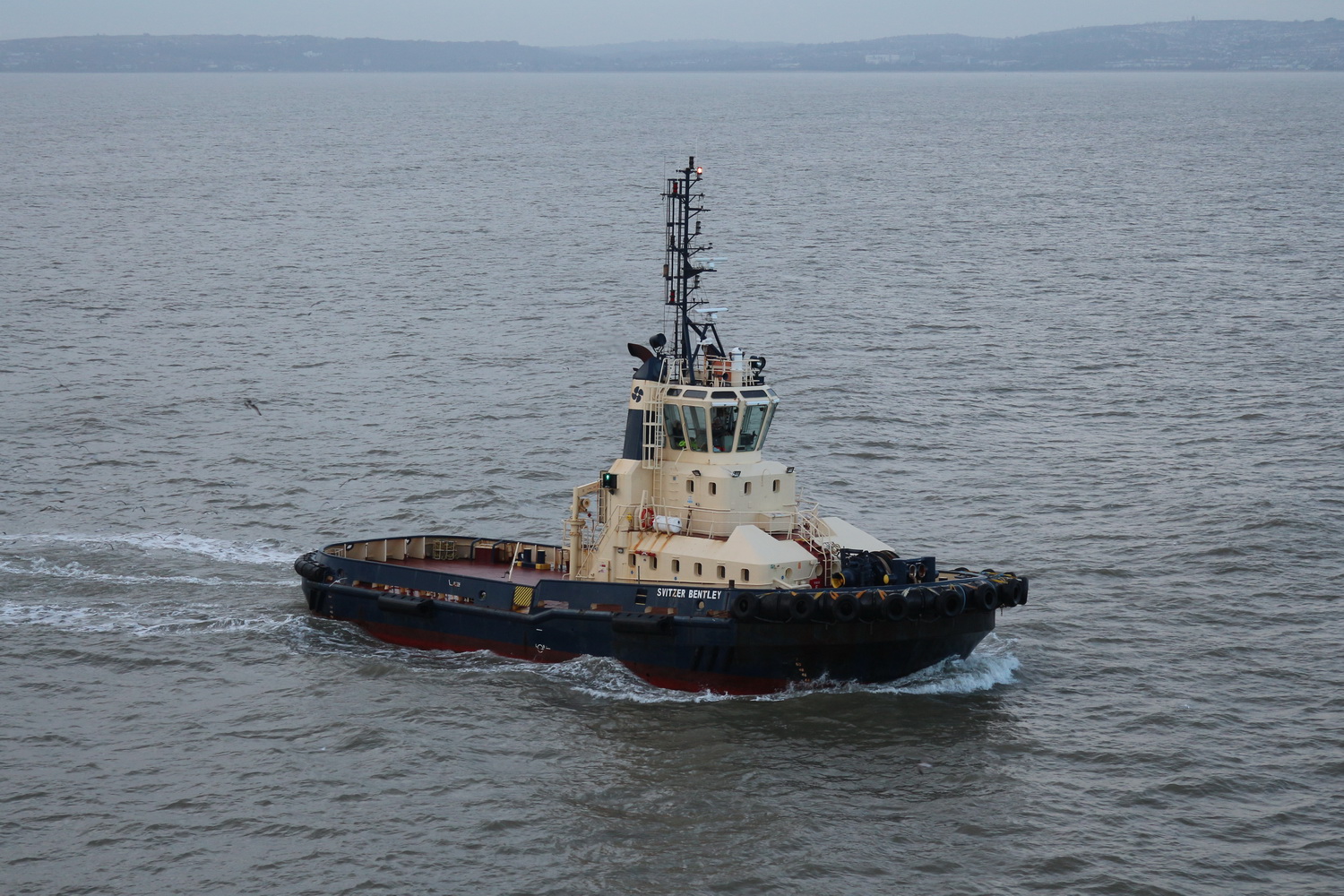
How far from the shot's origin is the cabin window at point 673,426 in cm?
2331

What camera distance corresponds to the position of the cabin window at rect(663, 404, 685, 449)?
76.5ft

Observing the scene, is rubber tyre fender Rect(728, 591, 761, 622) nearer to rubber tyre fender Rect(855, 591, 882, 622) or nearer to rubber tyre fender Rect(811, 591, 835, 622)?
rubber tyre fender Rect(811, 591, 835, 622)

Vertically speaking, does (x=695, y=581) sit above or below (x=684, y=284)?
below

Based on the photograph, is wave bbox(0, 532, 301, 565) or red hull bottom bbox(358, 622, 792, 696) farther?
wave bbox(0, 532, 301, 565)

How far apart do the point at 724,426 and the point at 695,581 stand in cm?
241

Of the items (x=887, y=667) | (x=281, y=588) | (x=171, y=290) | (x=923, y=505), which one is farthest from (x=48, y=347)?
(x=887, y=667)

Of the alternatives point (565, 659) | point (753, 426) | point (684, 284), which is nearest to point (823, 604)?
point (753, 426)

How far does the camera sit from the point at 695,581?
22422 mm

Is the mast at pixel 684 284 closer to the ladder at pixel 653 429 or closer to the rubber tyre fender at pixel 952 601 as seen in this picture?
the ladder at pixel 653 429

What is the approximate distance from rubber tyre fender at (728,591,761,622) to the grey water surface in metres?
1.38

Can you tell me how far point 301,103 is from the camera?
191 metres

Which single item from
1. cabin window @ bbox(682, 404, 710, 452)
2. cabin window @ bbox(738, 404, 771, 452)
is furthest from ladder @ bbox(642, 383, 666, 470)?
cabin window @ bbox(738, 404, 771, 452)

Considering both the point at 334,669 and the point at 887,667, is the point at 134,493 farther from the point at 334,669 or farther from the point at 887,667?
the point at 887,667

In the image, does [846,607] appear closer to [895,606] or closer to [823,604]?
[823,604]
